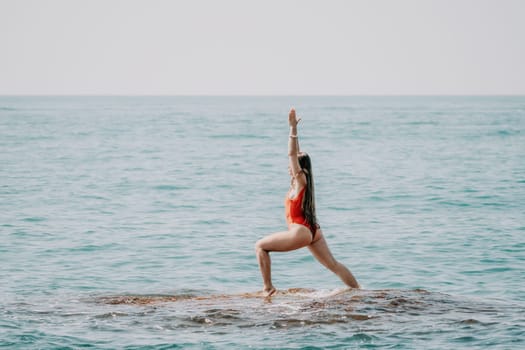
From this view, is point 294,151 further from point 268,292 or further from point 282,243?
point 268,292

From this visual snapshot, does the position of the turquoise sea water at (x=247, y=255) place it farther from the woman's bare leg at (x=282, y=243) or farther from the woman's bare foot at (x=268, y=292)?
the woman's bare leg at (x=282, y=243)

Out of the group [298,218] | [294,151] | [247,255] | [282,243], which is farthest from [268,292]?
[247,255]

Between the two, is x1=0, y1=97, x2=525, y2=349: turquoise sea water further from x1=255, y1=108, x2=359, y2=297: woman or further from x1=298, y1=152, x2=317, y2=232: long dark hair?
x1=298, y1=152, x2=317, y2=232: long dark hair

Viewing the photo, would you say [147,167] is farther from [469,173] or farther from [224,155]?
[469,173]

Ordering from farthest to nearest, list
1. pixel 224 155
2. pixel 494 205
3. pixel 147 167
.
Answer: pixel 224 155
pixel 147 167
pixel 494 205

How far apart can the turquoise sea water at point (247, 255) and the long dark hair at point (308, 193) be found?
112cm

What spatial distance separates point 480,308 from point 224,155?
4400 centimetres

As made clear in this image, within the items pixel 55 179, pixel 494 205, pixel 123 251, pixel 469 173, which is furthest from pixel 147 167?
pixel 123 251

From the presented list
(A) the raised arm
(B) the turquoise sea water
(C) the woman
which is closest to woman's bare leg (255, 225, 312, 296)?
(C) the woman

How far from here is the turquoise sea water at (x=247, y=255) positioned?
34.6 feet

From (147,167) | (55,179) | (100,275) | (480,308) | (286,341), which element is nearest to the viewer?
(286,341)

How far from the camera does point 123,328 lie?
35.1 feet

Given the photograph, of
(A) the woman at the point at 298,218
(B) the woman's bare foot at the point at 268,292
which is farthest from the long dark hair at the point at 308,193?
(B) the woman's bare foot at the point at 268,292

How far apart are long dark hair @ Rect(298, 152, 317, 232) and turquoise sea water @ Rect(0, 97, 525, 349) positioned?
3.67ft
